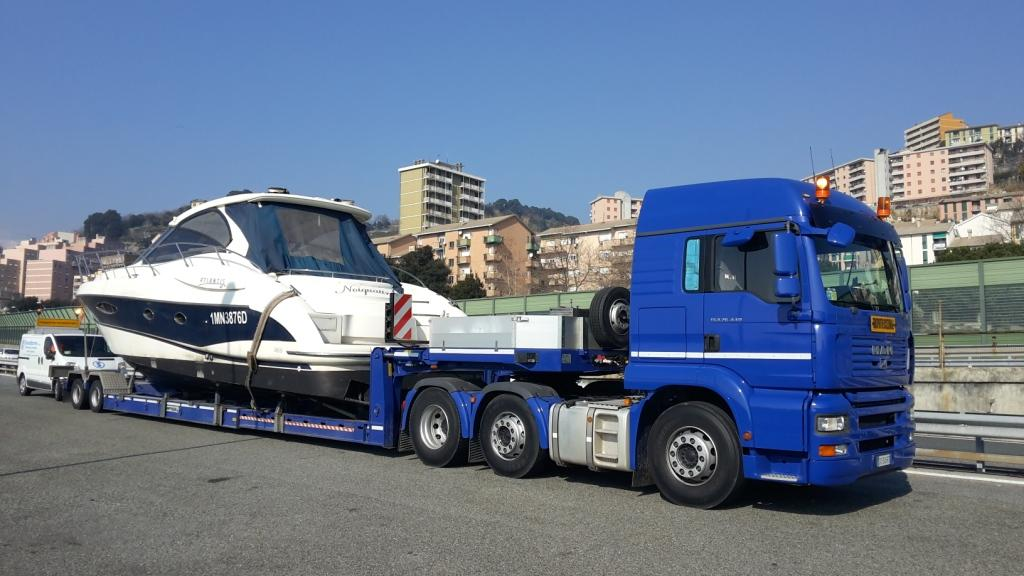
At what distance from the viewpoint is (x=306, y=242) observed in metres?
11.9

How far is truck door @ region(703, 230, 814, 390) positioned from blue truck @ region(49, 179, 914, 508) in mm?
12

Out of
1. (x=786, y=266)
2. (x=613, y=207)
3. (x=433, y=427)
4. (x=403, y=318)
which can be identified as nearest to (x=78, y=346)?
(x=403, y=318)

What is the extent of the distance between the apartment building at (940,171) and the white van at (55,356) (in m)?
155

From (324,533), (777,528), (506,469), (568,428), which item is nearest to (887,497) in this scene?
(777,528)

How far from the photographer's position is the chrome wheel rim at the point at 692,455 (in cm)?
692

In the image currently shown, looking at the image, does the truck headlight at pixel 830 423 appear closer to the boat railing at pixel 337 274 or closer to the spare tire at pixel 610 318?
the spare tire at pixel 610 318

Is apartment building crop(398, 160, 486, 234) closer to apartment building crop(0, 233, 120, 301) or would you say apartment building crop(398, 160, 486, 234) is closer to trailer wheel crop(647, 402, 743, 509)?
apartment building crop(0, 233, 120, 301)

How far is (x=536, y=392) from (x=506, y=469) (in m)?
0.94

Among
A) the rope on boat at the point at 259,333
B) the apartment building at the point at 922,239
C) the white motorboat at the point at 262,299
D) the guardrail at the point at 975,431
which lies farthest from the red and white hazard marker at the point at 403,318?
the apartment building at the point at 922,239

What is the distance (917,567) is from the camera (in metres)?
5.24

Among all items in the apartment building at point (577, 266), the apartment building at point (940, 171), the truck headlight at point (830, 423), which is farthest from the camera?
the apartment building at point (940, 171)

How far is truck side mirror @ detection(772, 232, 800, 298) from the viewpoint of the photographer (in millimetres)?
6398

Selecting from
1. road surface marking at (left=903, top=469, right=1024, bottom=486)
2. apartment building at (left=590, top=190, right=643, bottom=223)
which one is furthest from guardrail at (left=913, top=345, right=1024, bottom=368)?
apartment building at (left=590, top=190, right=643, bottom=223)

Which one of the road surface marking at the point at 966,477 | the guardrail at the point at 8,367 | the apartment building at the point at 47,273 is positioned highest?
the apartment building at the point at 47,273
